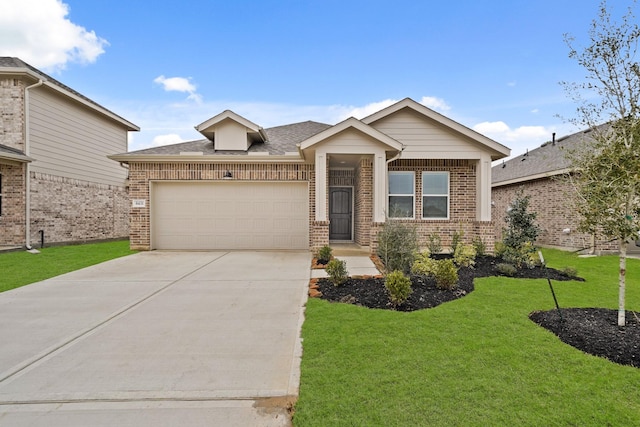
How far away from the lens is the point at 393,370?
3.00 m

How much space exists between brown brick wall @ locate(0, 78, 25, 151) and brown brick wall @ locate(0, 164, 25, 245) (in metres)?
0.95

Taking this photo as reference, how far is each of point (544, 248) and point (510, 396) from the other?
1223cm

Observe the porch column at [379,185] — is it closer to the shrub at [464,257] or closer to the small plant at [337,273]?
the shrub at [464,257]

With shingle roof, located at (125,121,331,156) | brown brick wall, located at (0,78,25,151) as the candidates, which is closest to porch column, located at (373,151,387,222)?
shingle roof, located at (125,121,331,156)

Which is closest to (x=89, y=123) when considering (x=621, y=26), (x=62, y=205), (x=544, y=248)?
(x=62, y=205)

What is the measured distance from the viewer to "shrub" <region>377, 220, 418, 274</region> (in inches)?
243

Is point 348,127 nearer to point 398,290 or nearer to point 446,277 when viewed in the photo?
point 446,277

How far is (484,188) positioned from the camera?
1077 centimetres

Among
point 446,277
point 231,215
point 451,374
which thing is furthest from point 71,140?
point 451,374

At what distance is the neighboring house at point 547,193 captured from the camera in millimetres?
10984

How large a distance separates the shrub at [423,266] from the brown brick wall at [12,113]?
14.5m

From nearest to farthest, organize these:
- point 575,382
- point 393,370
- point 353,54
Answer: point 575,382 < point 393,370 < point 353,54

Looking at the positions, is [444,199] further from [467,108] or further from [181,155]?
[181,155]

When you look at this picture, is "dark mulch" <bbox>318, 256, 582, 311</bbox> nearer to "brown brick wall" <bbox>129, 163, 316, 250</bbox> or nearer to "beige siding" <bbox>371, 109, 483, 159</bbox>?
"beige siding" <bbox>371, 109, 483, 159</bbox>
